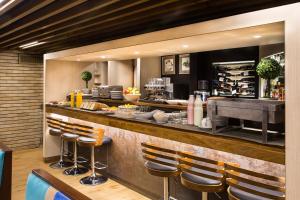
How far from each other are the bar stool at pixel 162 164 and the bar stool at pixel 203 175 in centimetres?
15

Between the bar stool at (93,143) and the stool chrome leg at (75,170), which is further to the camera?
the stool chrome leg at (75,170)

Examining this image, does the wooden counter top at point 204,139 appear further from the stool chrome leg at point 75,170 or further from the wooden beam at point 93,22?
the wooden beam at point 93,22

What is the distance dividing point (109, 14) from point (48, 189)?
274 centimetres

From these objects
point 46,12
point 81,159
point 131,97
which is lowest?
point 81,159

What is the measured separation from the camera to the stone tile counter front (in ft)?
9.87

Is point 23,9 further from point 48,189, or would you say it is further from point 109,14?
point 48,189

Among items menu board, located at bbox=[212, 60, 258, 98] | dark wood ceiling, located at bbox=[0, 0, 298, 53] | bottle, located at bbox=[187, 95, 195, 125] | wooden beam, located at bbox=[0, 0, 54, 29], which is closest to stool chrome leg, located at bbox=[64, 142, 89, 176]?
dark wood ceiling, located at bbox=[0, 0, 298, 53]

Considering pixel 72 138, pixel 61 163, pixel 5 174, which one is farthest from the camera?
pixel 61 163

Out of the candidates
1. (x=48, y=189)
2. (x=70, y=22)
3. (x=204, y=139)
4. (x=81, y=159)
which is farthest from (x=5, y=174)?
(x=81, y=159)

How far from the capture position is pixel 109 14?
12.0ft

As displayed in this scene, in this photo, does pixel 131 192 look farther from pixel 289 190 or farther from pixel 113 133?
pixel 289 190

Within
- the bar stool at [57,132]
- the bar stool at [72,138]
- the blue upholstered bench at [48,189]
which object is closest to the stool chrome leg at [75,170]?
the bar stool at [72,138]

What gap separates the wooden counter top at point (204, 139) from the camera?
7.31 feet

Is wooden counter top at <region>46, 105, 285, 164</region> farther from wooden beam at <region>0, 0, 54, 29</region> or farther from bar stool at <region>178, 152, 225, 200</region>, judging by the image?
wooden beam at <region>0, 0, 54, 29</region>
